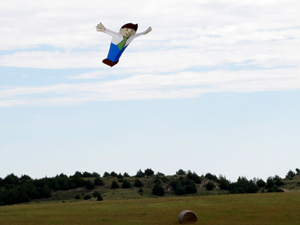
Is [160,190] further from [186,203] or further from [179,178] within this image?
[186,203]

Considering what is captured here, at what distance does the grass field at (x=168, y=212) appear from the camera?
119 feet

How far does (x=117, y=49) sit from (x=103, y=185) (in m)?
57.2

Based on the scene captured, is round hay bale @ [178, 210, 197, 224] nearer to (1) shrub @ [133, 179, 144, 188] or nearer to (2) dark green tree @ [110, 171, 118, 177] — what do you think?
(1) shrub @ [133, 179, 144, 188]

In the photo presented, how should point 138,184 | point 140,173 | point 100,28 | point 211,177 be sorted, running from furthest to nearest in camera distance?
point 140,173, point 211,177, point 138,184, point 100,28

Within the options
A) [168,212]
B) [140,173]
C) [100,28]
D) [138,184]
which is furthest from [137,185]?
[100,28]

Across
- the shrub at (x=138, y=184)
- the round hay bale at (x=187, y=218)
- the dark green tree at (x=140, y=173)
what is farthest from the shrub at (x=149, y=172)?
the round hay bale at (x=187, y=218)

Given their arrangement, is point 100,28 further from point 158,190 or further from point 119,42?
point 158,190

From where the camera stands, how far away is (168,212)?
131 ft

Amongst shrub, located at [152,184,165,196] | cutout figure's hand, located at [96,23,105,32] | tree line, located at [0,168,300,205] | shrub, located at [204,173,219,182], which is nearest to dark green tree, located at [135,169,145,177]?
tree line, located at [0,168,300,205]

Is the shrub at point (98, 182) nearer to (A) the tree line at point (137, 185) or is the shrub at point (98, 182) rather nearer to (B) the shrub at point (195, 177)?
(A) the tree line at point (137, 185)

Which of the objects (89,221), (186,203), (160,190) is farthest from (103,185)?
(89,221)

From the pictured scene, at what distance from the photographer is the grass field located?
36.2 m

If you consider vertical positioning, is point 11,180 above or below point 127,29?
below

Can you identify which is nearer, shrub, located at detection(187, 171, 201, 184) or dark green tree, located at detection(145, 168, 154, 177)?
shrub, located at detection(187, 171, 201, 184)
